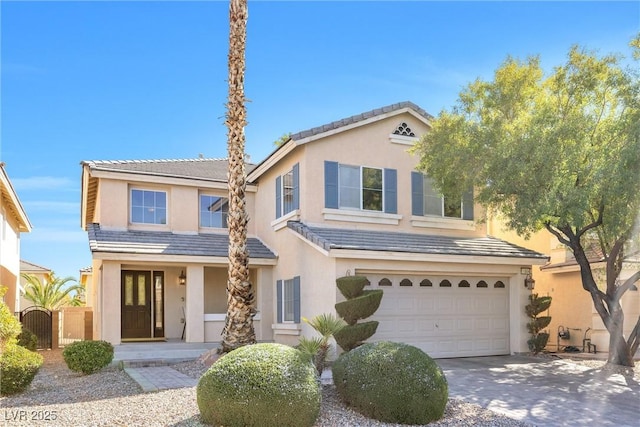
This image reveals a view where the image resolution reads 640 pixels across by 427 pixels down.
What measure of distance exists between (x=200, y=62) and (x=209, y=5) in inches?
71.7

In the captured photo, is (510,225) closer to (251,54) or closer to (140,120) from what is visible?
(251,54)

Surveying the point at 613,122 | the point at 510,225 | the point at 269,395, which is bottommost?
the point at 269,395

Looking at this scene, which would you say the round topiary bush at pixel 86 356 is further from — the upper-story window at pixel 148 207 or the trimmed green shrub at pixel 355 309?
the upper-story window at pixel 148 207

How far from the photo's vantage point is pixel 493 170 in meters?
13.3

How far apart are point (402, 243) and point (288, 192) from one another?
13.2 ft

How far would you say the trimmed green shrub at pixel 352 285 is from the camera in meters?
13.7

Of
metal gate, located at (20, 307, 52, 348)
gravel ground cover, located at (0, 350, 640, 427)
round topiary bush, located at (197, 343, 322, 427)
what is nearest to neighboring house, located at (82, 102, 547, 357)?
metal gate, located at (20, 307, 52, 348)

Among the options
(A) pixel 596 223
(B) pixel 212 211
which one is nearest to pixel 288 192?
(B) pixel 212 211

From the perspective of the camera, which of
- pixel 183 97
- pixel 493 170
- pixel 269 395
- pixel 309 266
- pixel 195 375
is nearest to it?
pixel 269 395

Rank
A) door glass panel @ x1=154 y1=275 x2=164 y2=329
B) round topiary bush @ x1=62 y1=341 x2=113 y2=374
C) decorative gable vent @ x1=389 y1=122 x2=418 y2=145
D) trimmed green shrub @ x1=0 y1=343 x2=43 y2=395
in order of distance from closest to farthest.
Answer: trimmed green shrub @ x1=0 y1=343 x2=43 y2=395 < round topiary bush @ x1=62 y1=341 x2=113 y2=374 < decorative gable vent @ x1=389 y1=122 x2=418 y2=145 < door glass panel @ x1=154 y1=275 x2=164 y2=329

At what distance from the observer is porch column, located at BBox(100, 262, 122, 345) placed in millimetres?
15969

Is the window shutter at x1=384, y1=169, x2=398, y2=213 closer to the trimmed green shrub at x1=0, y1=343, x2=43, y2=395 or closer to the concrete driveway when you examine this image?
the concrete driveway

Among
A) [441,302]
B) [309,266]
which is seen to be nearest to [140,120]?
[309,266]

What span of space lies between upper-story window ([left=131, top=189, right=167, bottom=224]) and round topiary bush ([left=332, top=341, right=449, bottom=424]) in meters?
11.5
